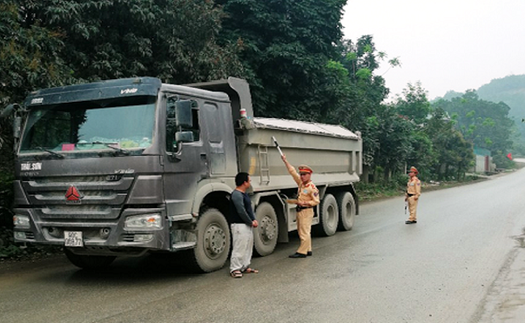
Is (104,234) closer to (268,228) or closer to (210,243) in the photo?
(210,243)

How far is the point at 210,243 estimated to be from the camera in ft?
23.8

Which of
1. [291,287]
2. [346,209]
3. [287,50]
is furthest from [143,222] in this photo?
[287,50]

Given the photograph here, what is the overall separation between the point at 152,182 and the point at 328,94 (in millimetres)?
12935

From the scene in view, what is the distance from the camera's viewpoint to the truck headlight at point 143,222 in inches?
248

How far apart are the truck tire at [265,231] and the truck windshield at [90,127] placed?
9.03 feet

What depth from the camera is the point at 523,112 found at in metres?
170

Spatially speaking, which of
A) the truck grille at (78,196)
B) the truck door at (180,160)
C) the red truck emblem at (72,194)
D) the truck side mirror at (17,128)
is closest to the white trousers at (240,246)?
the truck door at (180,160)

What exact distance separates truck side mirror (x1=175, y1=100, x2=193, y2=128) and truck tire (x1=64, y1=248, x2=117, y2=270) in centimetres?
260

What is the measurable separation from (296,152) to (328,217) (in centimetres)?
213

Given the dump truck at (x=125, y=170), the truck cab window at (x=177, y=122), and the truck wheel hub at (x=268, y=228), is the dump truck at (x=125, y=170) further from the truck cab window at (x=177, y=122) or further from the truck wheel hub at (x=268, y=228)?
the truck wheel hub at (x=268, y=228)

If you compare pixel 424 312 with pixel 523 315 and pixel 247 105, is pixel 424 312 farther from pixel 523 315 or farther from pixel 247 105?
pixel 247 105

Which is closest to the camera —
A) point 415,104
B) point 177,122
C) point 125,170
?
point 125,170

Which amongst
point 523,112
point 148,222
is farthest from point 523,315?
point 523,112

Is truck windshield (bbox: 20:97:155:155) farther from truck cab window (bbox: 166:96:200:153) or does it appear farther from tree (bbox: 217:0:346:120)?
tree (bbox: 217:0:346:120)
